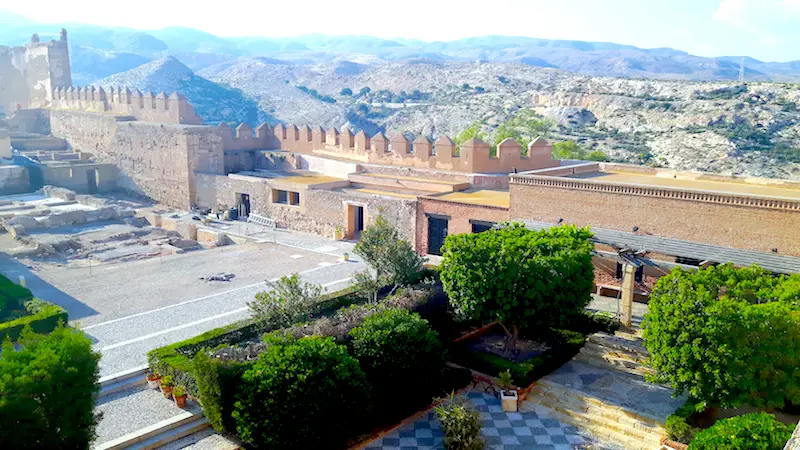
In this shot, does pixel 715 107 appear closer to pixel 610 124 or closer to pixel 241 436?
pixel 610 124

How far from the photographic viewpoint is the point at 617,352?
15.1m

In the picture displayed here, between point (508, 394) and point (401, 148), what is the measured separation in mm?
16595

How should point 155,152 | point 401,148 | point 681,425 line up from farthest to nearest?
point 155,152
point 401,148
point 681,425

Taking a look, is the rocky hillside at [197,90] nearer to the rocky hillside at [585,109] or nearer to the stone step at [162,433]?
the rocky hillside at [585,109]

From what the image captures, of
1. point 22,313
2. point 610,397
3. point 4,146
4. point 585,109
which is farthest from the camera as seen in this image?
point 585,109

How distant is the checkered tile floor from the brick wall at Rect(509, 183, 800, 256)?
7.33 meters

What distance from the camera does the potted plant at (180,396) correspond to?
11852mm

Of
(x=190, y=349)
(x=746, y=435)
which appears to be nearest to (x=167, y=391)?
(x=190, y=349)

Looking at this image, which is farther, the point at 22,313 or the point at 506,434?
the point at 22,313

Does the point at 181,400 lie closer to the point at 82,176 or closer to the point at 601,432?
the point at 601,432

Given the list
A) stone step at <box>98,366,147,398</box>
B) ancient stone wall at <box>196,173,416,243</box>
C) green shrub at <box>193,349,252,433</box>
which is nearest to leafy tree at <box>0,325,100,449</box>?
green shrub at <box>193,349,252,433</box>

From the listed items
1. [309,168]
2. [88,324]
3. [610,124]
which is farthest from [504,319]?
[610,124]

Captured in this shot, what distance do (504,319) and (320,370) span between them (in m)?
4.71

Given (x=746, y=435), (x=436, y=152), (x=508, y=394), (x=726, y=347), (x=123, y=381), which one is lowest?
(x=508, y=394)
